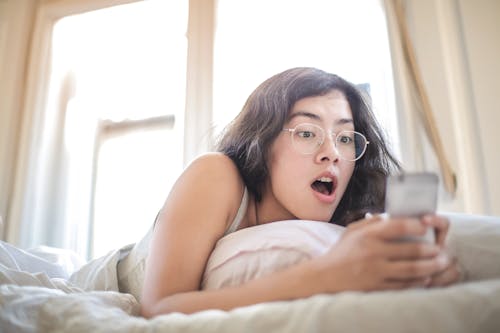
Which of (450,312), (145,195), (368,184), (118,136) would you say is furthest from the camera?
(118,136)

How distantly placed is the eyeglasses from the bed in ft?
1.09

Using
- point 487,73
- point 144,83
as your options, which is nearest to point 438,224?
point 487,73

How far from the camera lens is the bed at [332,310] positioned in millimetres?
396

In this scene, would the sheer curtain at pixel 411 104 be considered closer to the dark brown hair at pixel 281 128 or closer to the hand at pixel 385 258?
the dark brown hair at pixel 281 128

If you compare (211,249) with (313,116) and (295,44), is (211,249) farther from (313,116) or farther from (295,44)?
(295,44)

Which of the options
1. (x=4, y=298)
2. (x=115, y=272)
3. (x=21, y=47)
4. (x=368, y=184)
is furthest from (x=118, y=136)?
(x=4, y=298)

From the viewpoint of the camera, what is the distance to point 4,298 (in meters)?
0.57

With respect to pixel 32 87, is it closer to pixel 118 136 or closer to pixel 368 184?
pixel 118 136

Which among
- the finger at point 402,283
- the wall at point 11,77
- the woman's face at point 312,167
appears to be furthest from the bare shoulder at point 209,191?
the wall at point 11,77

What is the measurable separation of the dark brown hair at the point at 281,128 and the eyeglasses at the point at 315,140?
49mm

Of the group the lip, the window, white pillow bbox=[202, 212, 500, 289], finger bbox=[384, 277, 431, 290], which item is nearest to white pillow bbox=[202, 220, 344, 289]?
white pillow bbox=[202, 212, 500, 289]

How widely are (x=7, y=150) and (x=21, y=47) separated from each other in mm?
535

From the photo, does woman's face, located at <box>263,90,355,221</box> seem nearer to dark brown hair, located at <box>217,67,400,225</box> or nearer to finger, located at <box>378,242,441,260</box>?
dark brown hair, located at <box>217,67,400,225</box>

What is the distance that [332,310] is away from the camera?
410 millimetres
